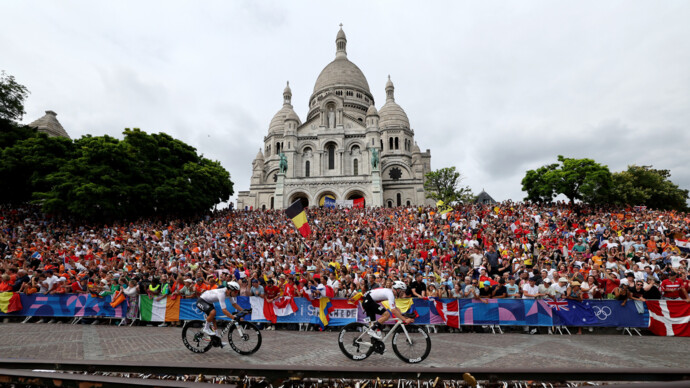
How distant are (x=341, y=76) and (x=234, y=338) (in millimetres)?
68410

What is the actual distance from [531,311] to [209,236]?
19704mm

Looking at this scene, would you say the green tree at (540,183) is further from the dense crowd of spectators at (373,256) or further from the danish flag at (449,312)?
the danish flag at (449,312)

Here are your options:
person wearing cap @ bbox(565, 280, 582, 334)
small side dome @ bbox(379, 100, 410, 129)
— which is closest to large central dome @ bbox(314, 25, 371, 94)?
small side dome @ bbox(379, 100, 410, 129)

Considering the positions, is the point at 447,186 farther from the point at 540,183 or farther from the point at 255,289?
the point at 255,289

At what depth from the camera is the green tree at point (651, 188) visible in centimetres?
4412

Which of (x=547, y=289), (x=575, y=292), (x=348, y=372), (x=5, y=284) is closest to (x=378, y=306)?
(x=348, y=372)

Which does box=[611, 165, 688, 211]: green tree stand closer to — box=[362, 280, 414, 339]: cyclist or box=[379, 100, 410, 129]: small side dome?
box=[379, 100, 410, 129]: small side dome

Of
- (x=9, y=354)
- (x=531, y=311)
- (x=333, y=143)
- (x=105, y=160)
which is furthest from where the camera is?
(x=333, y=143)

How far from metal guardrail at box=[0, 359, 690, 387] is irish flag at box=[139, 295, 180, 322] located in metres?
6.87

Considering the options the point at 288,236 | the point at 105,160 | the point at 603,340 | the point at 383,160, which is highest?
the point at 383,160

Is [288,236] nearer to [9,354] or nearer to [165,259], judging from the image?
[165,259]

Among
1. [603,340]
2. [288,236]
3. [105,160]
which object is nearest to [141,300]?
[288,236]

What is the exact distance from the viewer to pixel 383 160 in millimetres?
60000

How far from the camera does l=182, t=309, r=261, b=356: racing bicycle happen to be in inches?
317
